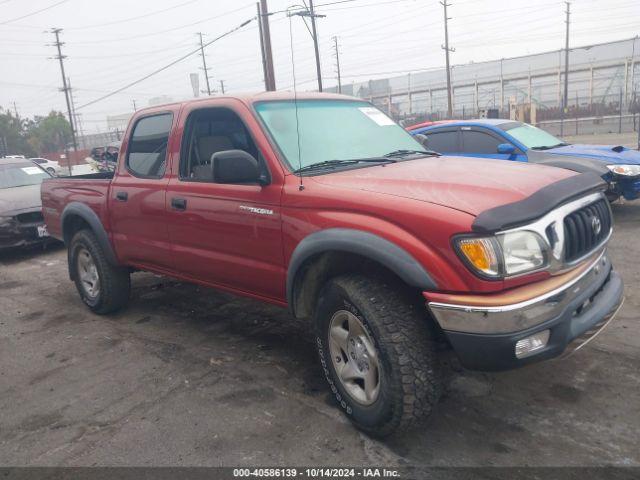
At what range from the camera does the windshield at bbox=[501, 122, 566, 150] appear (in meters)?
7.75

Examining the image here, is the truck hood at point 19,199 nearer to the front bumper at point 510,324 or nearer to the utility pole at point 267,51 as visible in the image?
the front bumper at point 510,324

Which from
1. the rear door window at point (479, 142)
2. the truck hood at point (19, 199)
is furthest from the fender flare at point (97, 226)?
the rear door window at point (479, 142)

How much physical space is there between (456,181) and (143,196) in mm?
2661

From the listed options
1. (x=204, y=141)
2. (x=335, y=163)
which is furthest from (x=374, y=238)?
(x=204, y=141)

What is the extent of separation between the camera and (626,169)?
7.17 m

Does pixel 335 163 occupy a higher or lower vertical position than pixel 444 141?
higher

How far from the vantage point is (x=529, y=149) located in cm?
753

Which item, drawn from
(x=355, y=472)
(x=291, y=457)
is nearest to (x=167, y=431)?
(x=291, y=457)

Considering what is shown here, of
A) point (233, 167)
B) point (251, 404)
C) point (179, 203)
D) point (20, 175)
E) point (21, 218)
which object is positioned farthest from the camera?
point (20, 175)

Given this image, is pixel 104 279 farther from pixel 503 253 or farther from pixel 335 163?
pixel 503 253

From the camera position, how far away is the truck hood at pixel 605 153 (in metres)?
7.32

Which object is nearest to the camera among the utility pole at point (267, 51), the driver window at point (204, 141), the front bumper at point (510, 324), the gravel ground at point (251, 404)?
the front bumper at point (510, 324)

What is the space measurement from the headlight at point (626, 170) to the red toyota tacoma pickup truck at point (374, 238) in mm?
4416

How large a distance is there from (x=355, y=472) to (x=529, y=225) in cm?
147
